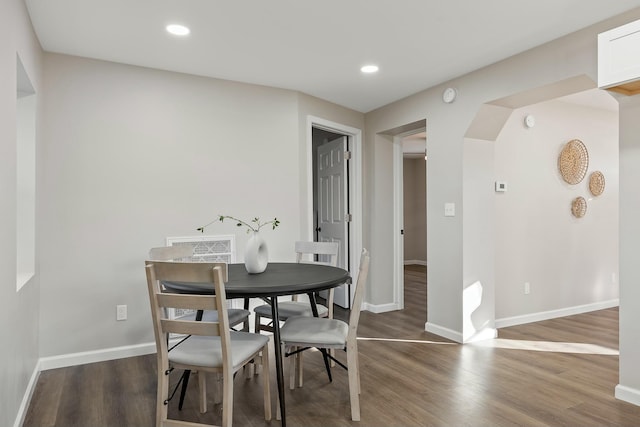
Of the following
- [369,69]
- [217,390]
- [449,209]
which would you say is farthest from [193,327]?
[449,209]

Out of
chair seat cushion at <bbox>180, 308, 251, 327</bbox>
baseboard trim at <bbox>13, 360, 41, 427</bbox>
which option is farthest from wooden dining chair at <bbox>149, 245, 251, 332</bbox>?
baseboard trim at <bbox>13, 360, 41, 427</bbox>

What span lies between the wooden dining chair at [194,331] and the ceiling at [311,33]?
154cm

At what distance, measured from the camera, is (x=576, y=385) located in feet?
8.79

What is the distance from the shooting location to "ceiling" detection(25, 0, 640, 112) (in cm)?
236

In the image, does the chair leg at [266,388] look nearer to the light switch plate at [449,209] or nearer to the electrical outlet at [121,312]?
the electrical outlet at [121,312]

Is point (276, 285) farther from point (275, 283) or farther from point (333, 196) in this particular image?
point (333, 196)

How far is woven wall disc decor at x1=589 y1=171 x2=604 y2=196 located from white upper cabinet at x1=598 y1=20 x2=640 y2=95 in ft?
9.40

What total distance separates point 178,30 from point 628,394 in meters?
3.59

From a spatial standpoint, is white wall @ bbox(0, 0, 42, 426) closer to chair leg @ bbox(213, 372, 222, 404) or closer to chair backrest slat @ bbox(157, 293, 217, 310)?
chair backrest slat @ bbox(157, 293, 217, 310)

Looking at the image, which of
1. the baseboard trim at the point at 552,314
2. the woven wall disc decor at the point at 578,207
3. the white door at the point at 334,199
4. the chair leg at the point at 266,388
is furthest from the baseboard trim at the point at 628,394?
the white door at the point at 334,199

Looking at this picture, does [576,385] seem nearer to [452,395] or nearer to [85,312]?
[452,395]

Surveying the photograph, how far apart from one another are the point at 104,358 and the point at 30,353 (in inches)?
24.5

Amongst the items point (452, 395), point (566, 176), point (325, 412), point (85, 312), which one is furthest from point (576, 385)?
point (85, 312)

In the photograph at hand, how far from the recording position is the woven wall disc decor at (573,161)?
178 inches
